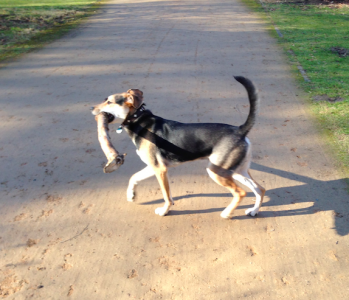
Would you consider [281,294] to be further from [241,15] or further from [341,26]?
[241,15]

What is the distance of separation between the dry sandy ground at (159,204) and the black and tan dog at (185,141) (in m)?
0.66

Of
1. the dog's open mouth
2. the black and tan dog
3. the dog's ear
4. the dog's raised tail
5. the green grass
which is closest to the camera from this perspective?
the dog's raised tail

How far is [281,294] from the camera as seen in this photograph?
3510 mm

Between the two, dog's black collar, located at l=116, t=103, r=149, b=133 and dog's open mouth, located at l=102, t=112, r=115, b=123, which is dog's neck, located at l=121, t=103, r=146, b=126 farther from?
dog's open mouth, located at l=102, t=112, r=115, b=123

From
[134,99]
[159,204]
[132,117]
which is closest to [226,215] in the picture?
[159,204]

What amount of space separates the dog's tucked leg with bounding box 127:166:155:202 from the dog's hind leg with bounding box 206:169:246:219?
2.81 feet

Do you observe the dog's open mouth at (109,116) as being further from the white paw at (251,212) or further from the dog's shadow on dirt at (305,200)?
the white paw at (251,212)

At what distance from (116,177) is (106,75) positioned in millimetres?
4760

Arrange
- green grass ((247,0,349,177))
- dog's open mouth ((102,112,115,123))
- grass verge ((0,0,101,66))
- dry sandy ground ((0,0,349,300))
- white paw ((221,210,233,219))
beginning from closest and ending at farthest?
dry sandy ground ((0,0,349,300)) → dog's open mouth ((102,112,115,123)) → white paw ((221,210,233,219)) → green grass ((247,0,349,177)) → grass verge ((0,0,101,66))

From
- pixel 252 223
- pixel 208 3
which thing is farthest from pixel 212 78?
pixel 208 3

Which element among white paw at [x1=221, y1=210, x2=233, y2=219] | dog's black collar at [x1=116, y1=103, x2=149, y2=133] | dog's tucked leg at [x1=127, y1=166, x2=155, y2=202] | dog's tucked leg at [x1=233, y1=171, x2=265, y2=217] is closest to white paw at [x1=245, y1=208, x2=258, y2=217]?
dog's tucked leg at [x1=233, y1=171, x2=265, y2=217]

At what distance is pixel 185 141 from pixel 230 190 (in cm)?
93

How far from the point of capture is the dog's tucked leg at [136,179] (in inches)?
180

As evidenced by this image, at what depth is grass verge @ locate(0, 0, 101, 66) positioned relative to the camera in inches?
470
